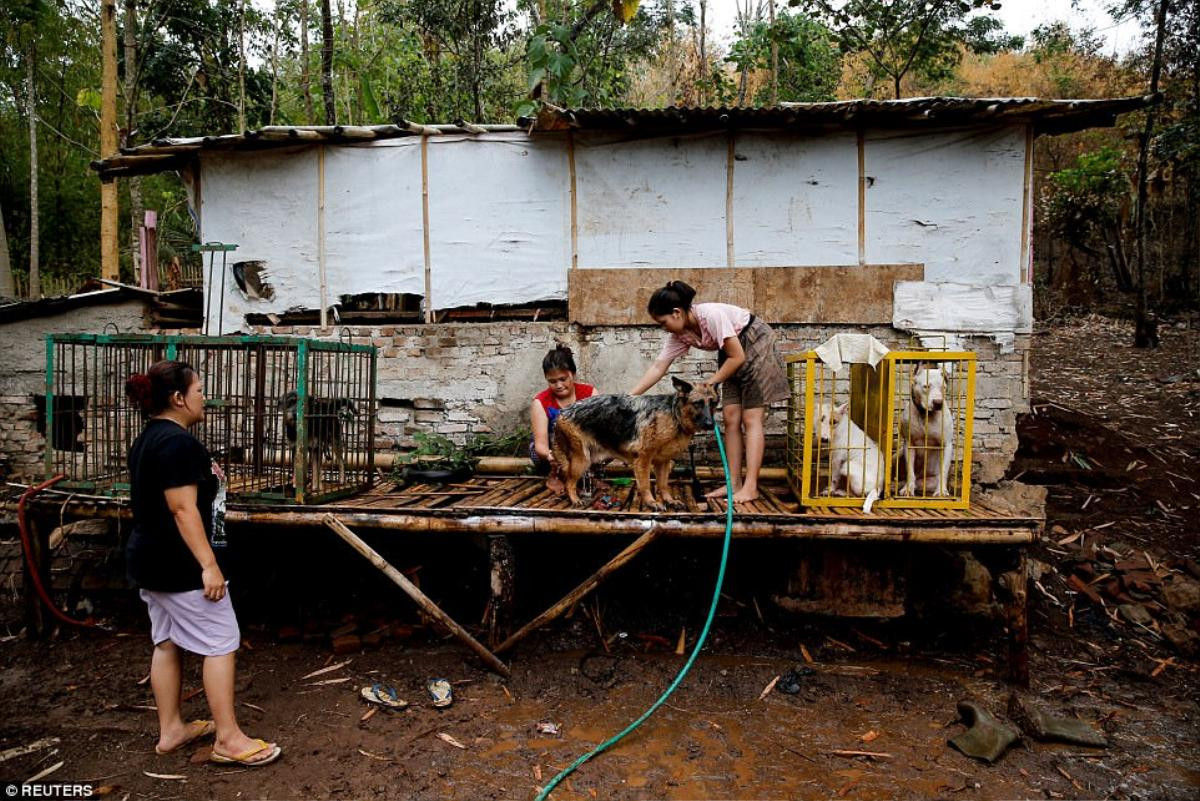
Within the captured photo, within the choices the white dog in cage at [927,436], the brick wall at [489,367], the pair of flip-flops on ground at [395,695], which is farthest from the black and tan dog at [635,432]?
the brick wall at [489,367]

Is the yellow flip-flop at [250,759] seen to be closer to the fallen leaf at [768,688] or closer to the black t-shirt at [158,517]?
the black t-shirt at [158,517]

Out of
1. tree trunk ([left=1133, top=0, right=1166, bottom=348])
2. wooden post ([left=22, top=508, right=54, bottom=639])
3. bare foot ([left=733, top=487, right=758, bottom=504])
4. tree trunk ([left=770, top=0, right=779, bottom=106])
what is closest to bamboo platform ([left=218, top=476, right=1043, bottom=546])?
bare foot ([left=733, top=487, right=758, bottom=504])

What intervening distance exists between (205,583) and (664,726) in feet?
8.82

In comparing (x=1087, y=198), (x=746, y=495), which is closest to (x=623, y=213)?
(x=746, y=495)

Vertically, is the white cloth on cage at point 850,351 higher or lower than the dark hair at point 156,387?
higher

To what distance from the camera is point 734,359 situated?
4.53m

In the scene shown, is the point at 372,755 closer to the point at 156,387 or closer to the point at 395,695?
the point at 395,695

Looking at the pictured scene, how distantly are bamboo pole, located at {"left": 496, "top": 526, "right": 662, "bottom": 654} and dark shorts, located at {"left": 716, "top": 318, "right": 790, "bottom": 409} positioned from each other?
1218 mm

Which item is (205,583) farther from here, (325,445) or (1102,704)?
(1102,704)

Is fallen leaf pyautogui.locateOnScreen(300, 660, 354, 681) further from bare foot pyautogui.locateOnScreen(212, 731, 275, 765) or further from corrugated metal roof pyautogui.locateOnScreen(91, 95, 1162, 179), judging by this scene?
corrugated metal roof pyautogui.locateOnScreen(91, 95, 1162, 179)

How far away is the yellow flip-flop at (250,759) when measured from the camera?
3.36 meters

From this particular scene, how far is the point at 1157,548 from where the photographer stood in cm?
607

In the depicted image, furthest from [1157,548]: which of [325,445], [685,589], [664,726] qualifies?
[325,445]

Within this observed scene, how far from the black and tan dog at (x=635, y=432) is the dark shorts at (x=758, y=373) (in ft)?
1.40
